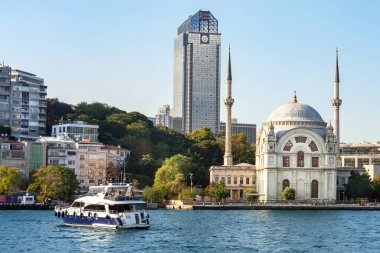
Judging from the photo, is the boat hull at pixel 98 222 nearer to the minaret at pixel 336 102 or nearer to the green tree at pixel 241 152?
the minaret at pixel 336 102

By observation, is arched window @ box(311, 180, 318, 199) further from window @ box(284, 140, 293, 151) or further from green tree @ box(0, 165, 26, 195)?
green tree @ box(0, 165, 26, 195)

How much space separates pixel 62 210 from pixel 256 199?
4647 centimetres

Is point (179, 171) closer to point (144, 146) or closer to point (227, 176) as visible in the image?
point (227, 176)

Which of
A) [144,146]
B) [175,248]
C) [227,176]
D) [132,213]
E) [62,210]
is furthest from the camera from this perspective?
[144,146]

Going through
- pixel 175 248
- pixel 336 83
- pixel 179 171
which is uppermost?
pixel 336 83

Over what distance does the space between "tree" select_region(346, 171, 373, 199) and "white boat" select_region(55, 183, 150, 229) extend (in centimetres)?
5103

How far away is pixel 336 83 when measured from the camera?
122m

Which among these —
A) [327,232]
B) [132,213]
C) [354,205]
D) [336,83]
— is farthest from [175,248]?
[336,83]

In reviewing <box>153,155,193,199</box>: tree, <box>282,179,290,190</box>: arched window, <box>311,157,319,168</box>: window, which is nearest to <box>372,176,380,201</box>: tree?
<box>311,157,319,168</box>: window

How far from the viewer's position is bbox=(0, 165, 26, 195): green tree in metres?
98.3

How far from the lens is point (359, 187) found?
364ft

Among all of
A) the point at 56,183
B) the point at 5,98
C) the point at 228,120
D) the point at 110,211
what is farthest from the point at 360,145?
the point at 110,211

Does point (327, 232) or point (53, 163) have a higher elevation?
point (53, 163)

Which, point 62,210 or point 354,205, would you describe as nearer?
point 62,210
